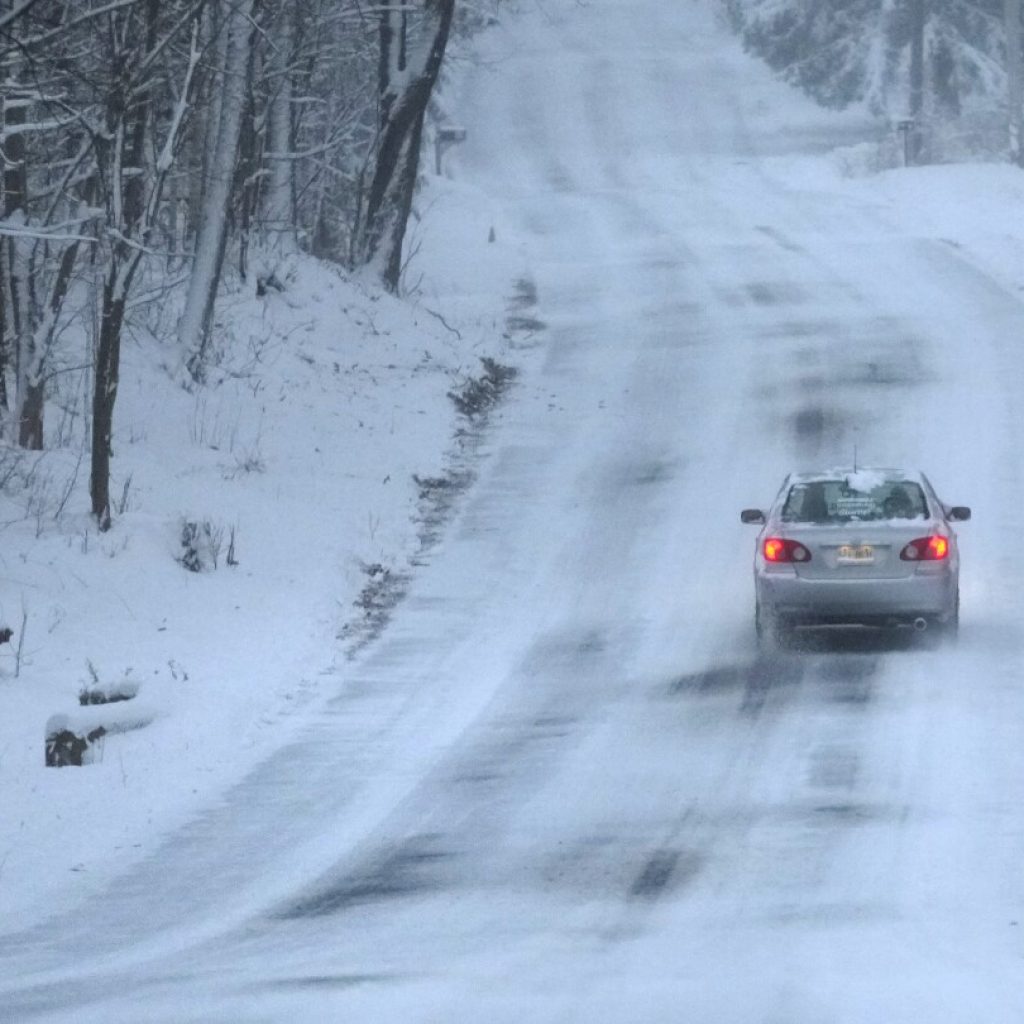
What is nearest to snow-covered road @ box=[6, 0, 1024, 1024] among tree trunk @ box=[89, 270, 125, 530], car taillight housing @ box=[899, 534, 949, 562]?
car taillight housing @ box=[899, 534, 949, 562]

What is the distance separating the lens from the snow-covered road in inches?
317

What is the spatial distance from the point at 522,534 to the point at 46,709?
803 centimetres

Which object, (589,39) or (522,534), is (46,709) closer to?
(522,534)

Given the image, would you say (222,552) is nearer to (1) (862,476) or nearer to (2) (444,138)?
(1) (862,476)

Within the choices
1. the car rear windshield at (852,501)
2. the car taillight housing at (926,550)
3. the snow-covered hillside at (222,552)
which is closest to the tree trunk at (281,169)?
the snow-covered hillside at (222,552)

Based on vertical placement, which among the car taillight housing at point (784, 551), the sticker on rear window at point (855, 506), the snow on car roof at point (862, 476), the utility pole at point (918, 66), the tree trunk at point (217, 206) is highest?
the utility pole at point (918, 66)

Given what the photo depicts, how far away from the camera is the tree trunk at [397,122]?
1243 inches

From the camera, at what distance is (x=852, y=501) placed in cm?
1630

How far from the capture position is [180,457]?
21344mm

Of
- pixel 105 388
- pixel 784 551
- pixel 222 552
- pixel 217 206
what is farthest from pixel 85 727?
pixel 217 206

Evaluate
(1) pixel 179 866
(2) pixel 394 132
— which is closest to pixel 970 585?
(1) pixel 179 866

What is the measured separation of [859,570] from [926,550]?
1.81 ft

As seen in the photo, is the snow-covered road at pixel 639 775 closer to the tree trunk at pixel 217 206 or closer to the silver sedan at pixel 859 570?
the silver sedan at pixel 859 570

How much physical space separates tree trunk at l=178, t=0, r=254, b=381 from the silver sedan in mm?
9483
